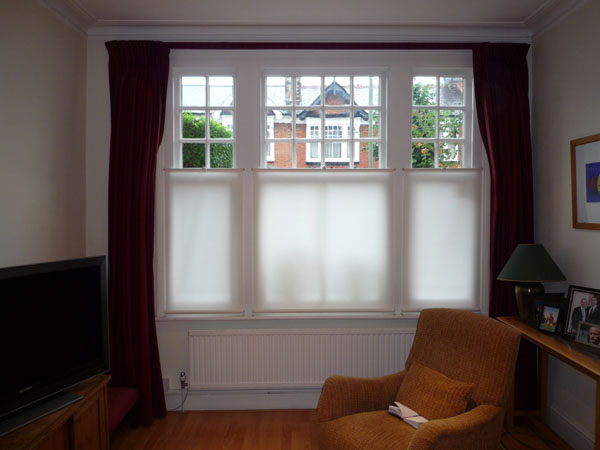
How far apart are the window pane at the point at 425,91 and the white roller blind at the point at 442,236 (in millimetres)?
606

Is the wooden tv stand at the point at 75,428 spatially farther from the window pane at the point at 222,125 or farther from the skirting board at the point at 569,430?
the skirting board at the point at 569,430

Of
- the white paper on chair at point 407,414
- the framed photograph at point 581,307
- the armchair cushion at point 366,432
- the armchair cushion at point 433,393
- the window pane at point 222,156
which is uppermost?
the window pane at point 222,156

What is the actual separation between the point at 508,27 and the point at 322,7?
1.48 metres

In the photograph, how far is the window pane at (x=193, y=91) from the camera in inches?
119

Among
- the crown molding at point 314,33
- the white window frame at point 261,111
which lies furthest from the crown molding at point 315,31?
the white window frame at point 261,111

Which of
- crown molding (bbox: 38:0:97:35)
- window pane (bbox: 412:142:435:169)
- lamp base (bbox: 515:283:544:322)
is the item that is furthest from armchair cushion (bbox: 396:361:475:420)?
crown molding (bbox: 38:0:97:35)

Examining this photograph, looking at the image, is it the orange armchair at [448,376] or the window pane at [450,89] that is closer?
the orange armchair at [448,376]

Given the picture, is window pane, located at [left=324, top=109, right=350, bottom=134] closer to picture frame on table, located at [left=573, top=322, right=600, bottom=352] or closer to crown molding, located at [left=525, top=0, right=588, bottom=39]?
crown molding, located at [left=525, top=0, right=588, bottom=39]

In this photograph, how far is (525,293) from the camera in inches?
97.8

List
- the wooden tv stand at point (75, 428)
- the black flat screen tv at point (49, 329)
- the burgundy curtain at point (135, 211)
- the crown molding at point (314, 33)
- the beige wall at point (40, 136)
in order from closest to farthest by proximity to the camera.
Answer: the wooden tv stand at point (75, 428), the black flat screen tv at point (49, 329), the beige wall at point (40, 136), the burgundy curtain at point (135, 211), the crown molding at point (314, 33)

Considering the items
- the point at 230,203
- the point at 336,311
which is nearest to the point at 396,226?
the point at 336,311

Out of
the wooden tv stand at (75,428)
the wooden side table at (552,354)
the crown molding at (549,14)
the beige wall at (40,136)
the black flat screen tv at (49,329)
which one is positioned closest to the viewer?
the wooden tv stand at (75,428)

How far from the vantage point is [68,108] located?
2.72m

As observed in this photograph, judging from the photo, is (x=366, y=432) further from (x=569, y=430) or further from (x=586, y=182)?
(x=586, y=182)
